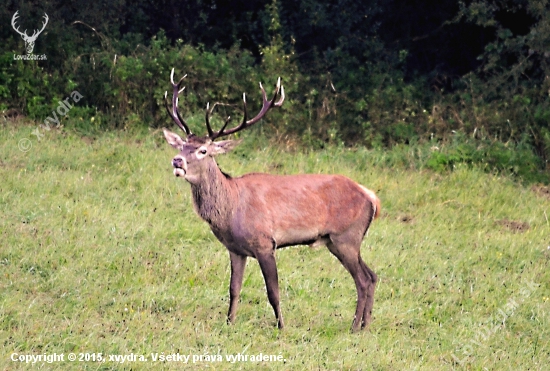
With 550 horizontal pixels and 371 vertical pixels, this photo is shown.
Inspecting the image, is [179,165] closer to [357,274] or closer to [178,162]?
[178,162]

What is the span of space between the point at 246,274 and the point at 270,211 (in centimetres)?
109

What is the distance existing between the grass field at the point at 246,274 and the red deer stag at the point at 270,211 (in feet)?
1.24

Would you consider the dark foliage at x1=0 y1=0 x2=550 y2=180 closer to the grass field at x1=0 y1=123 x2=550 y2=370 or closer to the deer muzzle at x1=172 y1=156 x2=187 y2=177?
the grass field at x1=0 y1=123 x2=550 y2=370

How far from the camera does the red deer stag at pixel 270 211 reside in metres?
6.82

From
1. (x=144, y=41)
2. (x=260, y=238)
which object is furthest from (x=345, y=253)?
(x=144, y=41)

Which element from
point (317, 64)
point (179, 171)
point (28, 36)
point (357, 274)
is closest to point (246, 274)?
point (357, 274)

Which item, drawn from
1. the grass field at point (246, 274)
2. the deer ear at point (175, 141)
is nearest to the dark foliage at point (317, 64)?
the grass field at point (246, 274)

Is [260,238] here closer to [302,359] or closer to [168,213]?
[302,359]

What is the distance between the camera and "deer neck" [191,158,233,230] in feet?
22.5

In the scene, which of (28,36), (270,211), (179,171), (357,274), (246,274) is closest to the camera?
(179,171)

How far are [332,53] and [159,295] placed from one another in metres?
7.42

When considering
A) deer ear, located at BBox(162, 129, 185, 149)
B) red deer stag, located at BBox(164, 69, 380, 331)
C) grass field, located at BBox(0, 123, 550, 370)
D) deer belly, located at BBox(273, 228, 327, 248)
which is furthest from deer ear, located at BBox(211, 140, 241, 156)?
grass field, located at BBox(0, 123, 550, 370)

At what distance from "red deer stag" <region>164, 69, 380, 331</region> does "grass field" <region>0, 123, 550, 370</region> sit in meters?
0.38

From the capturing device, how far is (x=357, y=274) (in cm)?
717
